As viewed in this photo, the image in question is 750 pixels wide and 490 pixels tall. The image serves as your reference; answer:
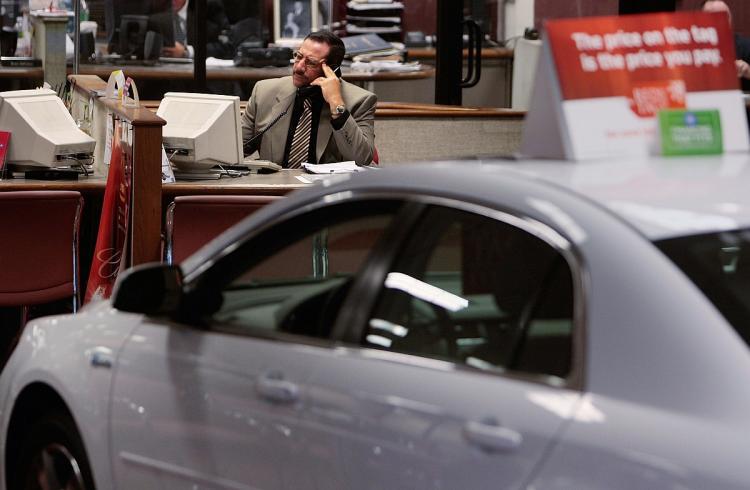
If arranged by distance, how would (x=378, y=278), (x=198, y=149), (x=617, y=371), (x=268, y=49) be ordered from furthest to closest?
(x=268, y=49) → (x=198, y=149) → (x=378, y=278) → (x=617, y=371)

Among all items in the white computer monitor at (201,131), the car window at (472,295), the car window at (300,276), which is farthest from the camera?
the white computer monitor at (201,131)

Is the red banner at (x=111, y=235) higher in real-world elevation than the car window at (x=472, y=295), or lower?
lower

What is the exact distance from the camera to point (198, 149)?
21.5 feet

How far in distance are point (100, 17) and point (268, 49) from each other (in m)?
1.44

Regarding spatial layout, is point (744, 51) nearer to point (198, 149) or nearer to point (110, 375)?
point (198, 149)

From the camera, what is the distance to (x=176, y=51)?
12445 mm

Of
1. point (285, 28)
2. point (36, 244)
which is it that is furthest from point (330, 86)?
point (285, 28)

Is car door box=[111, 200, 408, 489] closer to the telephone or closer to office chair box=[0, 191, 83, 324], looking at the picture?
office chair box=[0, 191, 83, 324]

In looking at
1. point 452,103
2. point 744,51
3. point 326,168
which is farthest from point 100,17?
point 326,168

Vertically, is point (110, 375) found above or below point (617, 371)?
below

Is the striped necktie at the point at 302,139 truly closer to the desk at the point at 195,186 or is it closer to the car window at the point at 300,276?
the desk at the point at 195,186

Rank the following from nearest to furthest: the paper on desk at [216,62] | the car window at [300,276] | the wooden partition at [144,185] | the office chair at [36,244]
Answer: the car window at [300,276]
the wooden partition at [144,185]
the office chair at [36,244]
the paper on desk at [216,62]

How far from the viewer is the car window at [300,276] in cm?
281

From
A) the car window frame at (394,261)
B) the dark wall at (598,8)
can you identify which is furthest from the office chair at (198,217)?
the dark wall at (598,8)
